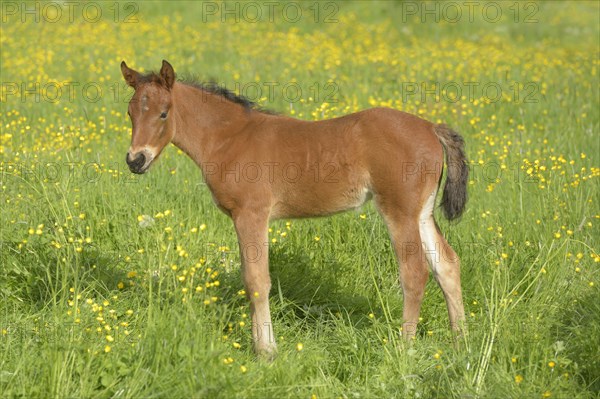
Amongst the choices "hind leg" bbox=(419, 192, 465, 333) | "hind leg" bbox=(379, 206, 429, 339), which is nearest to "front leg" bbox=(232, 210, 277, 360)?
"hind leg" bbox=(379, 206, 429, 339)

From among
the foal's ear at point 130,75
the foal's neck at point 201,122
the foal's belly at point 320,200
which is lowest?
the foal's belly at point 320,200

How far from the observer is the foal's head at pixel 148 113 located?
16.3 ft

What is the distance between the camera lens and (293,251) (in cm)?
605

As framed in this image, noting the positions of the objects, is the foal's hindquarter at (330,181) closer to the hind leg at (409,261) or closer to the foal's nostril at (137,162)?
the hind leg at (409,261)

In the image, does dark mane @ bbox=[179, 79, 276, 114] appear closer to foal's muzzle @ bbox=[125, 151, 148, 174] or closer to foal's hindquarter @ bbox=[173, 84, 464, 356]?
foal's hindquarter @ bbox=[173, 84, 464, 356]

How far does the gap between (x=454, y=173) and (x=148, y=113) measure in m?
1.86

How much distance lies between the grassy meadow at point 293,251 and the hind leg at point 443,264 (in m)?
0.19

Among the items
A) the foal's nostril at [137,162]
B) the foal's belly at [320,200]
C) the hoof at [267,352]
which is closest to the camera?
the hoof at [267,352]

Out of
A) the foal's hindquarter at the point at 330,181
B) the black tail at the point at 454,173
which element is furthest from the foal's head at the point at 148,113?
the black tail at the point at 454,173

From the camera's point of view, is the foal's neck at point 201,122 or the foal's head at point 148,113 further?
the foal's neck at point 201,122

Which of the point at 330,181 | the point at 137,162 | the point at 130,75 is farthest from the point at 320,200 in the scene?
the point at 130,75

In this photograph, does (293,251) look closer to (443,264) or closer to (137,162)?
(443,264)

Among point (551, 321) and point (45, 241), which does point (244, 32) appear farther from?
point (551, 321)

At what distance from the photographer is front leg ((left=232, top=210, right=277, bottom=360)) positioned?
16.5ft
